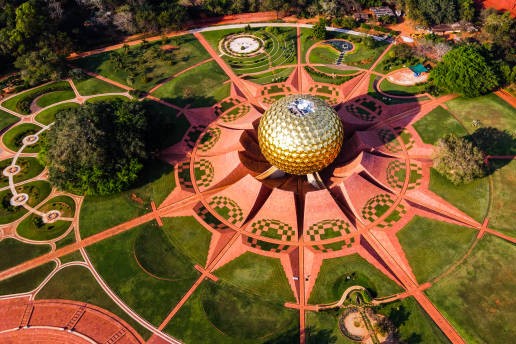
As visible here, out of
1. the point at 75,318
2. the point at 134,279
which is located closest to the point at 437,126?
the point at 134,279

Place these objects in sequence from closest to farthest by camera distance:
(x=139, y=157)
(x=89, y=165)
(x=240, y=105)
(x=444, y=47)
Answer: (x=89, y=165)
(x=139, y=157)
(x=240, y=105)
(x=444, y=47)

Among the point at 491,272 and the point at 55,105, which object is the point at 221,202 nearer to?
the point at 491,272

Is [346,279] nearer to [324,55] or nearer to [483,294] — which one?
[483,294]

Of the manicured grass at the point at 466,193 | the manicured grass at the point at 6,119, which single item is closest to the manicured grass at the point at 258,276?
the manicured grass at the point at 466,193

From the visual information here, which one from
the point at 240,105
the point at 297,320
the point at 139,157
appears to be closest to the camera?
the point at 297,320

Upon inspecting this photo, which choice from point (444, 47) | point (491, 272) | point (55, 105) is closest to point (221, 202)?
point (491, 272)

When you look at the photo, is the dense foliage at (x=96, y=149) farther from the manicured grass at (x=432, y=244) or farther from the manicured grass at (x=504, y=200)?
the manicured grass at (x=504, y=200)
